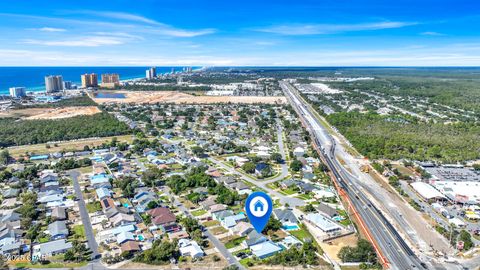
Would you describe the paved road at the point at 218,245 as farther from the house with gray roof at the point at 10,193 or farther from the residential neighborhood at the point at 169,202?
the house with gray roof at the point at 10,193

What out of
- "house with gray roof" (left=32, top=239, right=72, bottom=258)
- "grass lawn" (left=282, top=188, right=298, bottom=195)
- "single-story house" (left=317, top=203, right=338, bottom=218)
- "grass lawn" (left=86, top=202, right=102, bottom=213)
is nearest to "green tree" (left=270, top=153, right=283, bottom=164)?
"grass lawn" (left=282, top=188, right=298, bottom=195)

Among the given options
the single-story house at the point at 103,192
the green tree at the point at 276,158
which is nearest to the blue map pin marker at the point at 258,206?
the single-story house at the point at 103,192

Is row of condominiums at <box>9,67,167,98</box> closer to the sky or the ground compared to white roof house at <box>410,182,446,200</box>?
closer to the sky

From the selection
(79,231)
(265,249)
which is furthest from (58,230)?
(265,249)

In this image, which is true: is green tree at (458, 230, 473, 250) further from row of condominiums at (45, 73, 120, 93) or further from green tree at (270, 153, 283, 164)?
row of condominiums at (45, 73, 120, 93)

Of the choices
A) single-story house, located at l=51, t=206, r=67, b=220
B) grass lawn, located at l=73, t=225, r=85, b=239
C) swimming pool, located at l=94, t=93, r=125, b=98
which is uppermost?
swimming pool, located at l=94, t=93, r=125, b=98

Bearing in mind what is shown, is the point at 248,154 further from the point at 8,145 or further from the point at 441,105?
the point at 441,105

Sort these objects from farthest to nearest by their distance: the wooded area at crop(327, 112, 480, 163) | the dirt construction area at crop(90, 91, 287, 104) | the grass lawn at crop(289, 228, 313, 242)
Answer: the dirt construction area at crop(90, 91, 287, 104)
the wooded area at crop(327, 112, 480, 163)
the grass lawn at crop(289, 228, 313, 242)

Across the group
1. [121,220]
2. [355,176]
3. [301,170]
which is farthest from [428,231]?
[121,220]

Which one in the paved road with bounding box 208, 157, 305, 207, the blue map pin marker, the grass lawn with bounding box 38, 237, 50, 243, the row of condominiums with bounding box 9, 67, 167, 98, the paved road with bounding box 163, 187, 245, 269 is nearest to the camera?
the blue map pin marker
